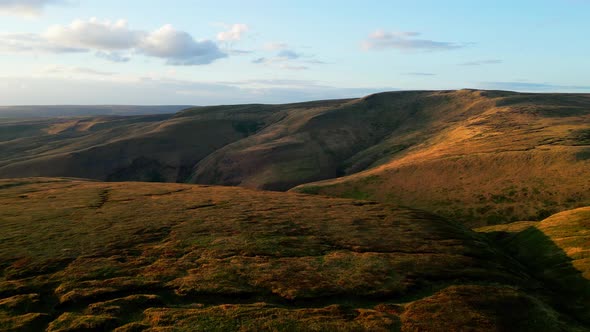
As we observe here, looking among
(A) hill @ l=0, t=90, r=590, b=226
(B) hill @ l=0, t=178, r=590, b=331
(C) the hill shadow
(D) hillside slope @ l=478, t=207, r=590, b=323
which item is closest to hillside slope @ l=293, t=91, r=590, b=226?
A: (A) hill @ l=0, t=90, r=590, b=226

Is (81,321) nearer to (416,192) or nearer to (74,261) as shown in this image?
(74,261)

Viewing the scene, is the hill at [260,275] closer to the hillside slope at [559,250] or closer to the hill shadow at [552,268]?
the hill shadow at [552,268]

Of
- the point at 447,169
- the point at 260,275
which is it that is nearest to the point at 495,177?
the point at 447,169

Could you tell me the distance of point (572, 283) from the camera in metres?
44.3

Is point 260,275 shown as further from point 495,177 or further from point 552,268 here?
point 495,177

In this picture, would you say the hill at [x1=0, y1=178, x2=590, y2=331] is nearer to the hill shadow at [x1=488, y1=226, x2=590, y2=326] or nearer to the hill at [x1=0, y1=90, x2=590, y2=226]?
the hill shadow at [x1=488, y1=226, x2=590, y2=326]

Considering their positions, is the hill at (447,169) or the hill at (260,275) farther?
the hill at (447,169)

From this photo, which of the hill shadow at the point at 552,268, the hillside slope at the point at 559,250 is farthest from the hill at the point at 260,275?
the hillside slope at the point at 559,250

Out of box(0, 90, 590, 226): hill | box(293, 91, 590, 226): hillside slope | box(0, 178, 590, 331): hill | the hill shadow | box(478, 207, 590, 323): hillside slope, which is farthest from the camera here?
box(0, 90, 590, 226): hill

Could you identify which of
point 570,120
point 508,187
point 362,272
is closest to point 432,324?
point 362,272

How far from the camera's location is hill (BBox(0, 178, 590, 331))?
34531 millimetres

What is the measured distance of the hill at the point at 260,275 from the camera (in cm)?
3453

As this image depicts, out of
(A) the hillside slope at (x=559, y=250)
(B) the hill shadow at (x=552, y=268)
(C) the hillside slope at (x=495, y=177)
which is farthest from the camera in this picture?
(C) the hillside slope at (x=495, y=177)

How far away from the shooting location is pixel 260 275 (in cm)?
4381
